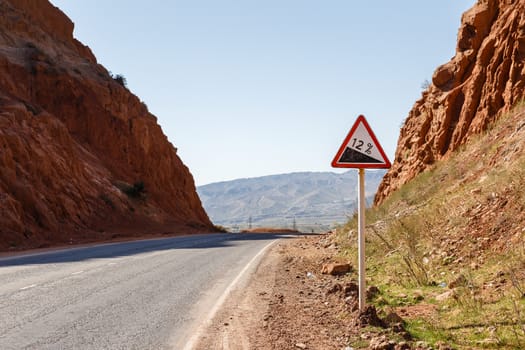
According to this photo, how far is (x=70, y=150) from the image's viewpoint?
119ft

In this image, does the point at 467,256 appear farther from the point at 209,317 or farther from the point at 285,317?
the point at 209,317

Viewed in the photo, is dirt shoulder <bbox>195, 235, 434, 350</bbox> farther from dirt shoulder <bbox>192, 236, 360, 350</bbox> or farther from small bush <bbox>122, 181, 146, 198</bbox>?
small bush <bbox>122, 181, 146, 198</bbox>

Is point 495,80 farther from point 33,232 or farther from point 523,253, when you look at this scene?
point 33,232

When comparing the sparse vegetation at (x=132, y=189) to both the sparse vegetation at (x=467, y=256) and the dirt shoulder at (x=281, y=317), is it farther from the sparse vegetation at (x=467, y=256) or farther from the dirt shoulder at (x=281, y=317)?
the dirt shoulder at (x=281, y=317)

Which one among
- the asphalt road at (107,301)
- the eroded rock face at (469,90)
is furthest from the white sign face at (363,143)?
the eroded rock face at (469,90)

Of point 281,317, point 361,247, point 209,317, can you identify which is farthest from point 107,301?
point 361,247

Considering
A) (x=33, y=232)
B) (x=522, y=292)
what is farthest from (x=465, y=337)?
(x=33, y=232)

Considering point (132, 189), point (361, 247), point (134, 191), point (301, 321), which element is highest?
point (132, 189)

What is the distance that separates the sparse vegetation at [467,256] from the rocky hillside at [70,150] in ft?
59.1

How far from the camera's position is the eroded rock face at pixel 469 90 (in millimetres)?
17906

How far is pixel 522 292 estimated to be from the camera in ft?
20.0

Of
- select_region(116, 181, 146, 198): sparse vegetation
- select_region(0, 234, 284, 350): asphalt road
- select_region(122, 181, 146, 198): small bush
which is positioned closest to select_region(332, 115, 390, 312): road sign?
select_region(0, 234, 284, 350): asphalt road

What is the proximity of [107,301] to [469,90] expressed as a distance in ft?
53.3

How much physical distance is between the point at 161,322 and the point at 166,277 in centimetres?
450
